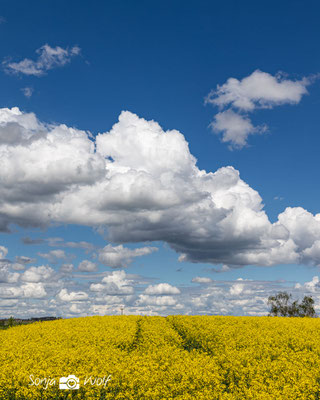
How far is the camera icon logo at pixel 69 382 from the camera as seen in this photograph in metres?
13.4

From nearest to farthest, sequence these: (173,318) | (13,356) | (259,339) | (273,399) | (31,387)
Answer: (273,399) < (31,387) < (13,356) < (259,339) < (173,318)

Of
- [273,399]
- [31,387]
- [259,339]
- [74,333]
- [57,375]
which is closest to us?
[273,399]

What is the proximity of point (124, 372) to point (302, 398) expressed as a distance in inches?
262

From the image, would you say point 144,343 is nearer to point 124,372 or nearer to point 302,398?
point 124,372

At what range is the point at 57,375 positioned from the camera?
1443cm

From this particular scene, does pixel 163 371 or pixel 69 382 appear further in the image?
pixel 163 371

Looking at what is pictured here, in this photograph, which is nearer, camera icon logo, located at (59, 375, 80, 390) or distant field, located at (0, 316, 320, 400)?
camera icon logo, located at (59, 375, 80, 390)

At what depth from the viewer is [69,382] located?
44.7 feet

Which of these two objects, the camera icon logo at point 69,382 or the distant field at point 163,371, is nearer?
the camera icon logo at point 69,382

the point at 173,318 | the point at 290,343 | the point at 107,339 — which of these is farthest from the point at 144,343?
the point at 173,318

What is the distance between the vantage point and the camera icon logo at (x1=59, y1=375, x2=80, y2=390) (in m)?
13.4

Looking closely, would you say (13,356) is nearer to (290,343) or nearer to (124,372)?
(124,372)

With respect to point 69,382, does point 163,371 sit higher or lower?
lower

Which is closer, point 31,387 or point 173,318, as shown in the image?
point 31,387
